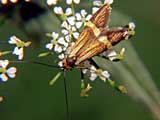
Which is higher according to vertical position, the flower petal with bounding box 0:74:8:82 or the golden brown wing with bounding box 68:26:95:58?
the golden brown wing with bounding box 68:26:95:58

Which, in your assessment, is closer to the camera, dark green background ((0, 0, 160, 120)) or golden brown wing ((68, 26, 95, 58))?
golden brown wing ((68, 26, 95, 58))

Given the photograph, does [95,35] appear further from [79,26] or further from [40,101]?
[40,101]

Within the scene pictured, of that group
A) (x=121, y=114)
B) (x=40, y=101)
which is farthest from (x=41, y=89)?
(x=121, y=114)

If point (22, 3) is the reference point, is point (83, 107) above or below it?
below

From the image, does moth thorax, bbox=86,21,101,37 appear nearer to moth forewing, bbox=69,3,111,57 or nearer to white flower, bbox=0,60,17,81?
moth forewing, bbox=69,3,111,57

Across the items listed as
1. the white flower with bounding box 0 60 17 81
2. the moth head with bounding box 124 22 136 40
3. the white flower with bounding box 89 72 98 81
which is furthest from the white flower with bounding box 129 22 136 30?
the white flower with bounding box 0 60 17 81

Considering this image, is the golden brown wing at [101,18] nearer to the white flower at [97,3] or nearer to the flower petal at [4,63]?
the white flower at [97,3]

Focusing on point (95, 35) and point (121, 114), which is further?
point (121, 114)
